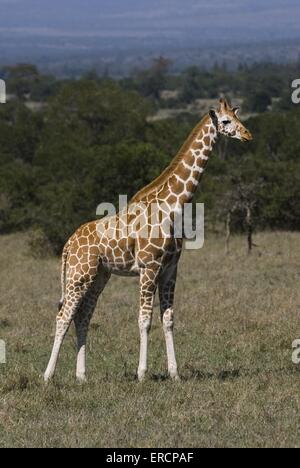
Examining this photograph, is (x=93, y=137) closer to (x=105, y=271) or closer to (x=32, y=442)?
(x=105, y=271)

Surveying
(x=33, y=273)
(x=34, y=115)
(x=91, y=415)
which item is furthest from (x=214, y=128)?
(x=34, y=115)

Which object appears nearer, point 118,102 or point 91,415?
point 91,415

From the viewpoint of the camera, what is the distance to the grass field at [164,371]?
6.21m

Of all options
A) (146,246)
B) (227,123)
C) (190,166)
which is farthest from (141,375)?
(227,123)

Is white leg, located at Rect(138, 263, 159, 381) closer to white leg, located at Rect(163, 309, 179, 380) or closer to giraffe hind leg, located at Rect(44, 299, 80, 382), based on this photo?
white leg, located at Rect(163, 309, 179, 380)

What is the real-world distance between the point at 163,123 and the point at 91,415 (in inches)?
994

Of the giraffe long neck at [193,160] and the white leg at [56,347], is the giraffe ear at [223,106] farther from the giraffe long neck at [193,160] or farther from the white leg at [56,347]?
the white leg at [56,347]

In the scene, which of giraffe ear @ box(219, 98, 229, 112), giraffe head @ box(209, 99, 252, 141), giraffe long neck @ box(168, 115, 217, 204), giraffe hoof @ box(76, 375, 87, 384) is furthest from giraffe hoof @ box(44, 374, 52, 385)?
giraffe ear @ box(219, 98, 229, 112)

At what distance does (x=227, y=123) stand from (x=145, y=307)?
1630mm

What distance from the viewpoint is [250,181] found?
2194cm

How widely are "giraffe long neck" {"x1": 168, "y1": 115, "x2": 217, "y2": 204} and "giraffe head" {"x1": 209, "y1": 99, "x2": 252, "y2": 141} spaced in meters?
0.06

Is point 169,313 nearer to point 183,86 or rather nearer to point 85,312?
point 85,312

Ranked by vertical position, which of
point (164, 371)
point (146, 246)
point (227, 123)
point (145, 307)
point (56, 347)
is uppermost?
point (227, 123)

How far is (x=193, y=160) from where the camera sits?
26.5ft
